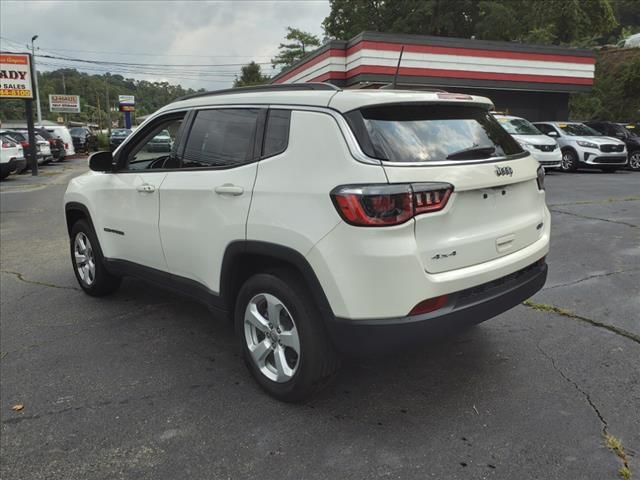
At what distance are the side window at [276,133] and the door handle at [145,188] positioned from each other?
123 cm

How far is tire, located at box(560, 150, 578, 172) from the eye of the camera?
16047mm

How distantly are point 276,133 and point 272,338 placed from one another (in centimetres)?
122

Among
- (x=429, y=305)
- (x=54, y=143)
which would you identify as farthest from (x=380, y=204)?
(x=54, y=143)

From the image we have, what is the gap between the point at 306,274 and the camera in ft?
9.05

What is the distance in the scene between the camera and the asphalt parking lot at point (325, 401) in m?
2.58

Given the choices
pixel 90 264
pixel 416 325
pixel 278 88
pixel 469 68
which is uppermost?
pixel 469 68

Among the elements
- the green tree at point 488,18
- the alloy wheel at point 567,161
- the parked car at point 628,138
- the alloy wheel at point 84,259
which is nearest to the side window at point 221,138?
the alloy wheel at point 84,259

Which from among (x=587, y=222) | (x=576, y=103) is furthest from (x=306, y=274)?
(x=576, y=103)

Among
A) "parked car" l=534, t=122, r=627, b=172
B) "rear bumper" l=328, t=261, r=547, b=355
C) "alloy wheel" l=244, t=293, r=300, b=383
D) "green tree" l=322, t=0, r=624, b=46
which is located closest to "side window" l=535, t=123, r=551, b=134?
"parked car" l=534, t=122, r=627, b=172

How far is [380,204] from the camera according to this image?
8.29ft

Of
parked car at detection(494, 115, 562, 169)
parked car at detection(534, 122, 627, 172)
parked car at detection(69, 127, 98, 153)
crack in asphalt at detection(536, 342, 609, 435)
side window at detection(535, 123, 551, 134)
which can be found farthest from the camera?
parked car at detection(69, 127, 98, 153)

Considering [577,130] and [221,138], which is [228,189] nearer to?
[221,138]

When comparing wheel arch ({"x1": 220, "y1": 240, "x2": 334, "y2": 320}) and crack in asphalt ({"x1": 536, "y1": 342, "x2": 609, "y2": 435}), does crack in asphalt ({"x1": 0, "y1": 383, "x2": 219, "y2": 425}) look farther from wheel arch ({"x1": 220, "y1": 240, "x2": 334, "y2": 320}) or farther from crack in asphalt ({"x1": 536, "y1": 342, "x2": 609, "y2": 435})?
crack in asphalt ({"x1": 536, "y1": 342, "x2": 609, "y2": 435})

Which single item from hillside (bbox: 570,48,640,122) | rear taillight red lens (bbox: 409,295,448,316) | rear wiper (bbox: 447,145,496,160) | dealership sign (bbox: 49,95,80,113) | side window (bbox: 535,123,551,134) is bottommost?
rear taillight red lens (bbox: 409,295,448,316)
